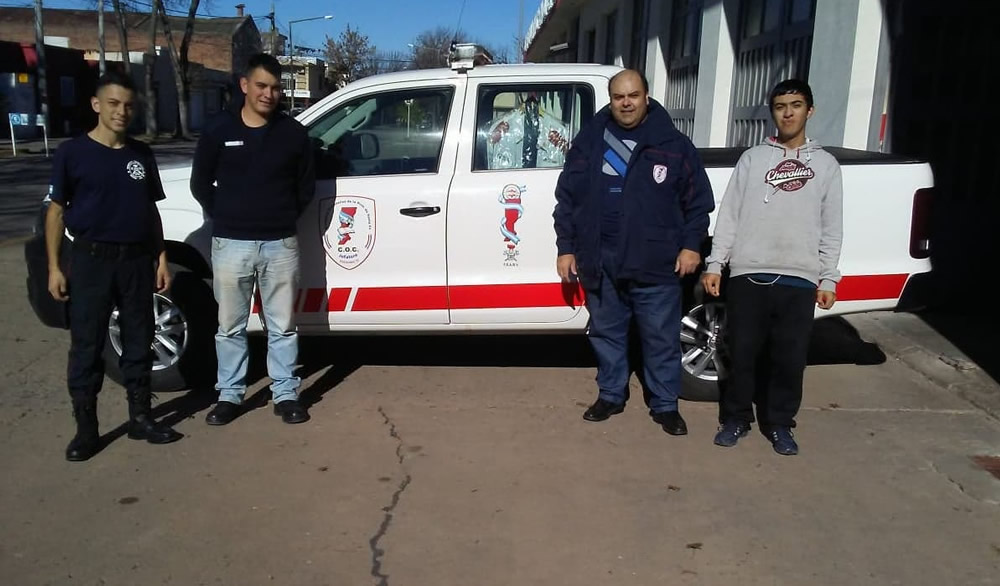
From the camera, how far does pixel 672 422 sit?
4.70 m

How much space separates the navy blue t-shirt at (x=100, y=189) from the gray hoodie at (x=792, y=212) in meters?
2.96

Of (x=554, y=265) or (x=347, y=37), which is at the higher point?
(x=347, y=37)

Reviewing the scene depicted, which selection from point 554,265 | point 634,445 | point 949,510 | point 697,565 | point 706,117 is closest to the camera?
point 697,565

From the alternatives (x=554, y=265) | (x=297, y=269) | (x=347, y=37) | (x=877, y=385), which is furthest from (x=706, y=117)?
(x=347, y=37)

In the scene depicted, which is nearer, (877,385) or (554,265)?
(554,265)

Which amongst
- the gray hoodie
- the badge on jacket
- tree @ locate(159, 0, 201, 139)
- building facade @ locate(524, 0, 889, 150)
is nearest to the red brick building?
tree @ locate(159, 0, 201, 139)

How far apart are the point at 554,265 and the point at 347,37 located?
66.9 metres

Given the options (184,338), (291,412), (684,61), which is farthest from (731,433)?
(684,61)

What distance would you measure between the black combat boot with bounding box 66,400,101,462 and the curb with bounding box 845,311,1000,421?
4948 mm

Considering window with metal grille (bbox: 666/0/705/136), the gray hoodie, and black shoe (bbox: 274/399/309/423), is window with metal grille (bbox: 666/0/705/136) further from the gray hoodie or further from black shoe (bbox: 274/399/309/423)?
black shoe (bbox: 274/399/309/423)

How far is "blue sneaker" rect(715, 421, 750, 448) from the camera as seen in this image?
4543 mm

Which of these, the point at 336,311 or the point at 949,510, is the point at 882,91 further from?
the point at 336,311

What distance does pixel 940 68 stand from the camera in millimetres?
6938

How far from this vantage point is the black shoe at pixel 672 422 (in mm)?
4680
